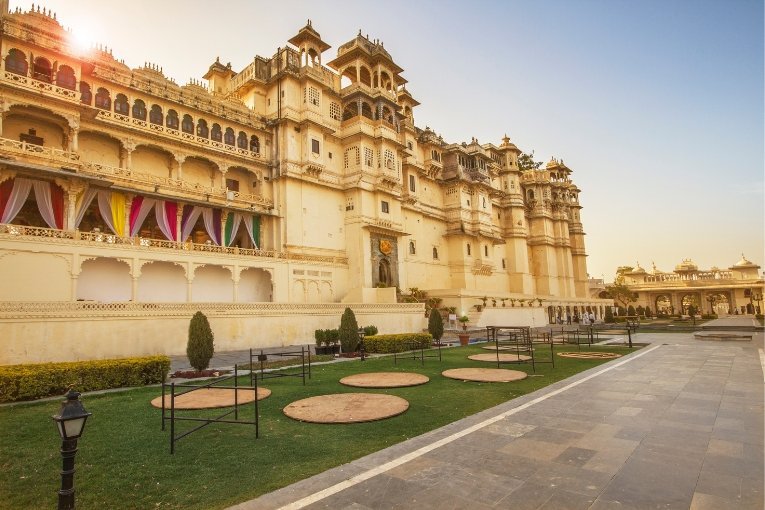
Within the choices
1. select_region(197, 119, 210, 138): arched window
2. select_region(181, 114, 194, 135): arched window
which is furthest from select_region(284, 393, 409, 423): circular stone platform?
select_region(197, 119, 210, 138): arched window

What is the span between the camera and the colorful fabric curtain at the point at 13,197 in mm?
20641

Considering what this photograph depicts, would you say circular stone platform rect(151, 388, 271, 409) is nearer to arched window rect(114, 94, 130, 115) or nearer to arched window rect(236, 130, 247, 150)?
arched window rect(114, 94, 130, 115)

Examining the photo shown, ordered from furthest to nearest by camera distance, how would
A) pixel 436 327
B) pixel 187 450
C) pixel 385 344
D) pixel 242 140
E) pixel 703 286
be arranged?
pixel 703 286, pixel 242 140, pixel 436 327, pixel 385 344, pixel 187 450

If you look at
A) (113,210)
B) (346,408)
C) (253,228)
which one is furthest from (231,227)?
(346,408)

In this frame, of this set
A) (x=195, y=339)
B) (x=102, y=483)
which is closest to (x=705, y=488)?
(x=102, y=483)

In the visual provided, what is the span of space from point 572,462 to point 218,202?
27844 millimetres

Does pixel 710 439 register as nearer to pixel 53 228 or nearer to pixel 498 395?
pixel 498 395

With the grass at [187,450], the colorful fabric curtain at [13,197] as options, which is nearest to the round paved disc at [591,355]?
the grass at [187,450]

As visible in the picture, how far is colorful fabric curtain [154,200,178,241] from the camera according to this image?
2622 cm

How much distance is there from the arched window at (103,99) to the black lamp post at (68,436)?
27.0 meters

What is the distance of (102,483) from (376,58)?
38878 millimetres

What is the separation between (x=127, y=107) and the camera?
25812 mm

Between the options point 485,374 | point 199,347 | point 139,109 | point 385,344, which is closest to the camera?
point 485,374

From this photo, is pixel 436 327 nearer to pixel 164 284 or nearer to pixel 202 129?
pixel 164 284
